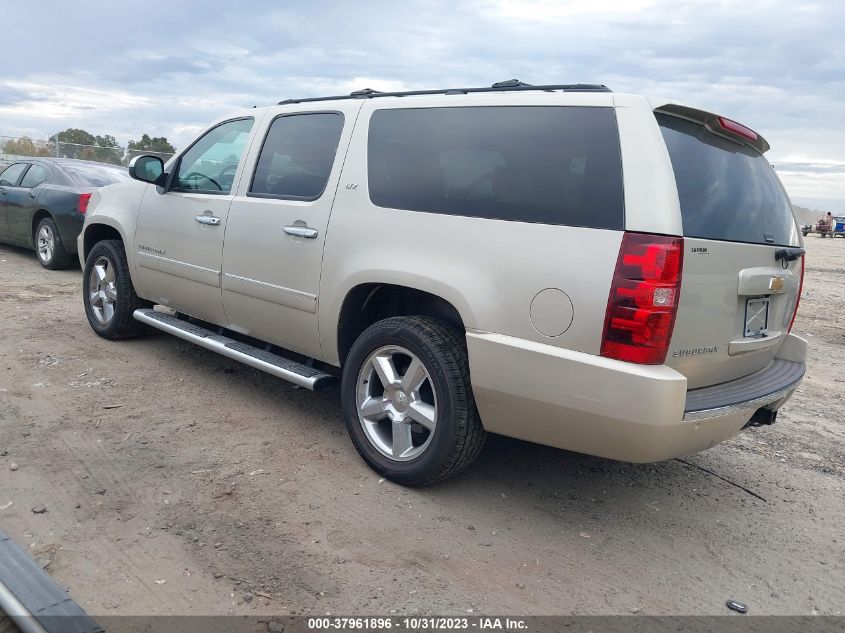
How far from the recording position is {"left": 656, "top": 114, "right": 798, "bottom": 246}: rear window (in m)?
2.99

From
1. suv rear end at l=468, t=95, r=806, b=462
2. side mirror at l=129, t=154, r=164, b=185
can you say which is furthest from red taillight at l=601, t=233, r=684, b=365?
side mirror at l=129, t=154, r=164, b=185

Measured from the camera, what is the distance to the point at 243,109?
4949 mm

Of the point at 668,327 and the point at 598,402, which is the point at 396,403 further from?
the point at 668,327

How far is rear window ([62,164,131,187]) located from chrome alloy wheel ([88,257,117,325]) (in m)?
4.03

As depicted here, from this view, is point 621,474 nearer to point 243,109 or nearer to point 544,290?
point 544,290

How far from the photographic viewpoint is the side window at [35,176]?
977 centimetres

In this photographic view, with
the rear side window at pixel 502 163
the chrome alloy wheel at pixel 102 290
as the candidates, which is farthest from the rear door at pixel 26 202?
the rear side window at pixel 502 163

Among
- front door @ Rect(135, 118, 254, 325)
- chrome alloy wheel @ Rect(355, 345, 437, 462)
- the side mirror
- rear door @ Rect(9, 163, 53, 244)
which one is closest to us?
chrome alloy wheel @ Rect(355, 345, 437, 462)

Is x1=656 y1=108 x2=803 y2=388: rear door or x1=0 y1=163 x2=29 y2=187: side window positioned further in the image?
x1=0 y1=163 x2=29 y2=187: side window

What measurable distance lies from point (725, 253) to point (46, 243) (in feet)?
29.8

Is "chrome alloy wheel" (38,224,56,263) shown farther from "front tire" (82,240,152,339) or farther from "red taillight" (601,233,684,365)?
"red taillight" (601,233,684,365)

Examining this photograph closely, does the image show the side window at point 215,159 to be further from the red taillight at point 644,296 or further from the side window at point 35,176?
the side window at point 35,176

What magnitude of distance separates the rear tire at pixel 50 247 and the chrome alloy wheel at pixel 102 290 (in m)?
3.76

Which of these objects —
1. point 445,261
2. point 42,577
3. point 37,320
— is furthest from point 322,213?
point 37,320
